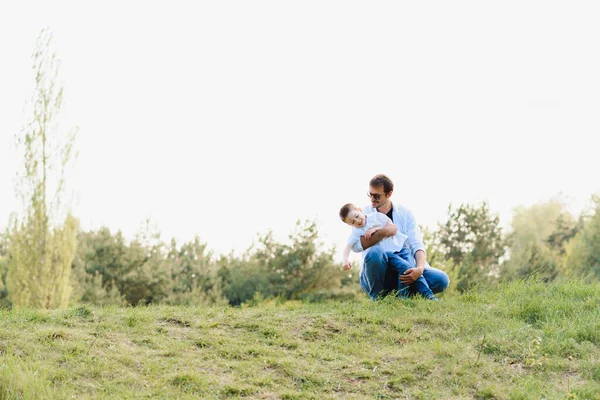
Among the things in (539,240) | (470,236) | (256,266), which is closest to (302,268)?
(256,266)

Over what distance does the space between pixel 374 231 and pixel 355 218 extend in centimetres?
28

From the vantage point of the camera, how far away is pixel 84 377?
6.00m

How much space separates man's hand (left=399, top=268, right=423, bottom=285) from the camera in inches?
314

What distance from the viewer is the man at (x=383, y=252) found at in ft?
26.3

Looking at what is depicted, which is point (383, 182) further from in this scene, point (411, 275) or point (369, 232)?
point (411, 275)

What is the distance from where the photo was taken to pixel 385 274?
833cm

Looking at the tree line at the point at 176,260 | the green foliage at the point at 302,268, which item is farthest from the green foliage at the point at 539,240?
the green foliage at the point at 302,268

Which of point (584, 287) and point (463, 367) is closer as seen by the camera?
point (463, 367)

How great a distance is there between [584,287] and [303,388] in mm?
4531

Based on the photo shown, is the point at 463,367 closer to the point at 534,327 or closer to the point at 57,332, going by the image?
the point at 534,327

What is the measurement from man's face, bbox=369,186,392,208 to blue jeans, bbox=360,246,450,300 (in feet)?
1.78

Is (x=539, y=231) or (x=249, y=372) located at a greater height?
(x=539, y=231)

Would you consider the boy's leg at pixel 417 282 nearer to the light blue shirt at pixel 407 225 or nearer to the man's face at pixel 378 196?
the light blue shirt at pixel 407 225

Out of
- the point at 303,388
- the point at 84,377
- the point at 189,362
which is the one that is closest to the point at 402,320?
the point at 303,388
